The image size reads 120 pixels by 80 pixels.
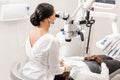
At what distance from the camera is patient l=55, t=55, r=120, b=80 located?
1.62m

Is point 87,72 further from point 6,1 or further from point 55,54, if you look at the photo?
point 6,1

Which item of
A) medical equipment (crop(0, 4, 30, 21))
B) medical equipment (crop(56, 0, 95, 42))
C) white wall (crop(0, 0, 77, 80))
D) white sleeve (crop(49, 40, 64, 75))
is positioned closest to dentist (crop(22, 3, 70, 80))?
Result: white sleeve (crop(49, 40, 64, 75))

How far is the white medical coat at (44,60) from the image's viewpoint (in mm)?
1597

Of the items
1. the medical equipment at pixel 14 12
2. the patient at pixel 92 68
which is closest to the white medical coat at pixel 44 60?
the patient at pixel 92 68

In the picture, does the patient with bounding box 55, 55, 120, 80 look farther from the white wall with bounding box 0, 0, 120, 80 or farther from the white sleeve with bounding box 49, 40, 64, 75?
the white wall with bounding box 0, 0, 120, 80

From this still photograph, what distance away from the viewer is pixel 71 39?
198 centimetres

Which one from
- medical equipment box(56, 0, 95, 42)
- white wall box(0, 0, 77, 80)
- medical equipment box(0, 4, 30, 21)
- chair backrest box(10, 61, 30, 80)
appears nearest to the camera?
chair backrest box(10, 61, 30, 80)

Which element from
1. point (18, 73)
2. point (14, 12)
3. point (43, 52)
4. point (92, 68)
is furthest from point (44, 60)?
point (14, 12)

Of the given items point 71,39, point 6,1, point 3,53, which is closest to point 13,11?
point 6,1

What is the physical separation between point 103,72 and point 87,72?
0.12 meters

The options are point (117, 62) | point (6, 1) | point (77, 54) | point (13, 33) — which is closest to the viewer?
point (117, 62)

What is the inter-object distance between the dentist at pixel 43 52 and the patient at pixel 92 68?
3.4 inches

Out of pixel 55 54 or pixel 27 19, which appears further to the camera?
pixel 27 19

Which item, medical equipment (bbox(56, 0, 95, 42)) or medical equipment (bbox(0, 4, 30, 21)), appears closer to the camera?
medical equipment (bbox(56, 0, 95, 42))
